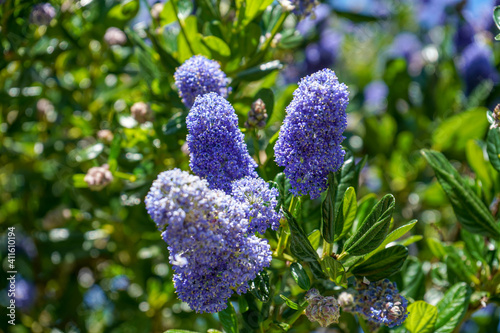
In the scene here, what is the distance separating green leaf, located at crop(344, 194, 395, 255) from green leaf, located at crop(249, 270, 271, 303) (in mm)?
319

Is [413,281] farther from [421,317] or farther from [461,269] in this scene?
[421,317]

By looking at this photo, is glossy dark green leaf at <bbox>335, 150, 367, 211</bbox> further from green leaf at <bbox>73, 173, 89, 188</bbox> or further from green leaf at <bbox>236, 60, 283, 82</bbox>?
green leaf at <bbox>73, 173, 89, 188</bbox>

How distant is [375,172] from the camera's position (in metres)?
3.82

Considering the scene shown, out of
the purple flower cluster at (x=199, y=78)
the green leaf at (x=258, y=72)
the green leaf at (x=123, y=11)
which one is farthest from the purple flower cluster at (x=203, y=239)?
the green leaf at (x=123, y=11)

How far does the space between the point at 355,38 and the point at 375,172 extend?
1.92 m

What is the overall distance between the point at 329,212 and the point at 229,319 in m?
0.59

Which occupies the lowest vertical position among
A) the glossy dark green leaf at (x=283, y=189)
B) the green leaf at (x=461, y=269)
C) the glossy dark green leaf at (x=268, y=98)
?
the green leaf at (x=461, y=269)

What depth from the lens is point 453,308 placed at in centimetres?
221

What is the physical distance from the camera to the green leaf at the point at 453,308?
7.10ft

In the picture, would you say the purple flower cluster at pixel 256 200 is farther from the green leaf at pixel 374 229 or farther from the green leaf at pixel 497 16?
the green leaf at pixel 497 16

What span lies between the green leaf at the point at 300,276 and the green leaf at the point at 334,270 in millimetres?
83

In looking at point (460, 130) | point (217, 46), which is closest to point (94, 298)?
point (217, 46)

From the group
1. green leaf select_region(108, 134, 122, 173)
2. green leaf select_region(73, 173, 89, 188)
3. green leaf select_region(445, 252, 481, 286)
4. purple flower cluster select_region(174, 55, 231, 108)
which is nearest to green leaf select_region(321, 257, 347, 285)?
green leaf select_region(445, 252, 481, 286)

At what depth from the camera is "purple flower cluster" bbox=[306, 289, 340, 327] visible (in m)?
1.68
